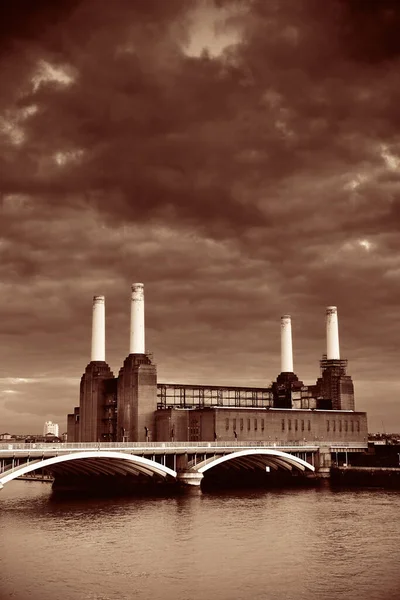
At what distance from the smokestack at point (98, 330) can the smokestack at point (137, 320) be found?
4953 millimetres

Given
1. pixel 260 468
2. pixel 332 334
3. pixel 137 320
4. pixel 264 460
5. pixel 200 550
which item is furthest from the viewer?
pixel 332 334

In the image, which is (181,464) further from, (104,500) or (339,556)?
(339,556)

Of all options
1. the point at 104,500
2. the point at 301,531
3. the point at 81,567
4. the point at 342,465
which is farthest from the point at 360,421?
the point at 81,567

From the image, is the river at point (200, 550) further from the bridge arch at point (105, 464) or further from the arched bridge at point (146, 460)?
the arched bridge at point (146, 460)

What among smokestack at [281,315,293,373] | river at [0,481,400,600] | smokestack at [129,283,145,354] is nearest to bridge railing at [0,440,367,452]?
river at [0,481,400,600]

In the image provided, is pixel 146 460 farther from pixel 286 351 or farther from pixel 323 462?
pixel 286 351

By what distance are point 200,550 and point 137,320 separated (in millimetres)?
60412

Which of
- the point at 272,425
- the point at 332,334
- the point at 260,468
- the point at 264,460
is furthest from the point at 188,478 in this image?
the point at 332,334

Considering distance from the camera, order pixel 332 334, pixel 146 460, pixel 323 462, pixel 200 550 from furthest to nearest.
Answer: pixel 332 334 → pixel 323 462 → pixel 146 460 → pixel 200 550

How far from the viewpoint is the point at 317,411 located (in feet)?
400

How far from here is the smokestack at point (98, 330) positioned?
108m

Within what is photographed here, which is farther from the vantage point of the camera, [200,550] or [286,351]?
[286,351]

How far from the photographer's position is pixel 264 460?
329ft

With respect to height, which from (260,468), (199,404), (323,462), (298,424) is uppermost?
(199,404)
